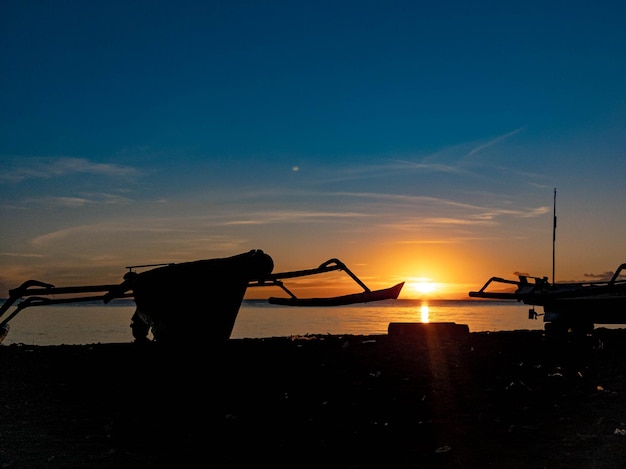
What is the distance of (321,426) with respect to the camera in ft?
35.2

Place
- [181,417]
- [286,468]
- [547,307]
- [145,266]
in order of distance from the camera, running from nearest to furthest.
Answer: [286,468]
[181,417]
[145,266]
[547,307]

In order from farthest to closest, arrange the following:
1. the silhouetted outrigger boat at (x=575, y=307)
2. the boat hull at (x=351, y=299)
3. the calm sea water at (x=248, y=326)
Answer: the calm sea water at (x=248, y=326) → the silhouetted outrigger boat at (x=575, y=307) → the boat hull at (x=351, y=299)

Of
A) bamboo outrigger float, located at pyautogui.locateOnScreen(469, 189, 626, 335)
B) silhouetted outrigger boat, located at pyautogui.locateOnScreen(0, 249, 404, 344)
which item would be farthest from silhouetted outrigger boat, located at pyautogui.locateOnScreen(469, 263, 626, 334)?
silhouetted outrigger boat, located at pyautogui.locateOnScreen(0, 249, 404, 344)

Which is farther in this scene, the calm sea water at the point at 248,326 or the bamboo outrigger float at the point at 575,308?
the calm sea water at the point at 248,326

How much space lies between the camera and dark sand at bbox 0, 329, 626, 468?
9266mm

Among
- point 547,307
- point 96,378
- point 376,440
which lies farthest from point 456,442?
point 547,307

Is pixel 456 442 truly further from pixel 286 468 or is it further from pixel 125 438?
pixel 125 438

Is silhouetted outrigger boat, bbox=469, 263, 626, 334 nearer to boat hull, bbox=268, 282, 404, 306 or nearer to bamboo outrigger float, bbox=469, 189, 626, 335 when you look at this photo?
bamboo outrigger float, bbox=469, 189, 626, 335

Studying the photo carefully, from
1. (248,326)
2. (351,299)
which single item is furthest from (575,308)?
(248,326)

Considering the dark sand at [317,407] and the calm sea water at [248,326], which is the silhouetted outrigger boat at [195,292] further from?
the calm sea water at [248,326]

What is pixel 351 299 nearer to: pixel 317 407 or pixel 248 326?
pixel 317 407

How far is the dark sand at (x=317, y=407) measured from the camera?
9.27m

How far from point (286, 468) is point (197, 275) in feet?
21.3

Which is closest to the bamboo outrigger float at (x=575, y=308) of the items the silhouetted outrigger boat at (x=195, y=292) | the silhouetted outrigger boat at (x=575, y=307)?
the silhouetted outrigger boat at (x=575, y=307)
